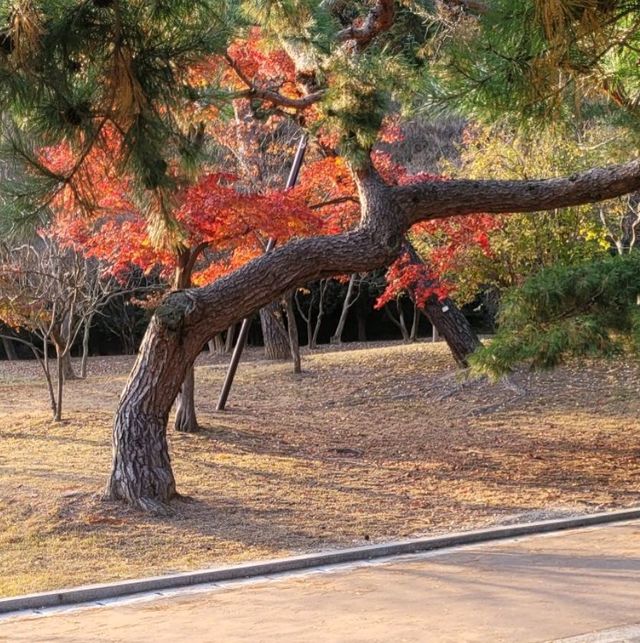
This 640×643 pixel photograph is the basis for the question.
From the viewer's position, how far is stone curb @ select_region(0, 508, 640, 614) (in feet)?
22.6

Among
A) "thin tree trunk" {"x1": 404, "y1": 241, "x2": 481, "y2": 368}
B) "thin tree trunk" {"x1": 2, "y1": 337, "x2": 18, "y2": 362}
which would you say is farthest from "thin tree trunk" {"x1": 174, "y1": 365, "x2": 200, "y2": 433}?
"thin tree trunk" {"x1": 2, "y1": 337, "x2": 18, "y2": 362}

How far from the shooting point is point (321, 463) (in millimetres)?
12523

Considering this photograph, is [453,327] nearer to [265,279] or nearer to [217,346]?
[265,279]

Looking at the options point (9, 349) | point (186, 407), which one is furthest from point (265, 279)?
point (9, 349)

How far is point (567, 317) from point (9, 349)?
21096 mm

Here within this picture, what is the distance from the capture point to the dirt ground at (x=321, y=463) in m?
8.68

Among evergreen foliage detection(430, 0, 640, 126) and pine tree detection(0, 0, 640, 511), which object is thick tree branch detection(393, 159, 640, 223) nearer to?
pine tree detection(0, 0, 640, 511)

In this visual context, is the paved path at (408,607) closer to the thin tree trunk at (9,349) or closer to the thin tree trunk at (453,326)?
the thin tree trunk at (453,326)

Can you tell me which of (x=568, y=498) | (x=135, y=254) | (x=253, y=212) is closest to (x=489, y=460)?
(x=568, y=498)

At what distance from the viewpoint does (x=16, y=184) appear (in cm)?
711

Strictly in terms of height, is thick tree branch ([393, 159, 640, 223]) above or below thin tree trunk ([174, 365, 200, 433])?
above

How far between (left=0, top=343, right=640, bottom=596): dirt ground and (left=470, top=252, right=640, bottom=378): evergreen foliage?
149 centimetres

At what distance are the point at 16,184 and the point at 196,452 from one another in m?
6.36

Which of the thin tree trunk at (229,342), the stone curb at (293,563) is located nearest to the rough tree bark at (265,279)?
the stone curb at (293,563)
